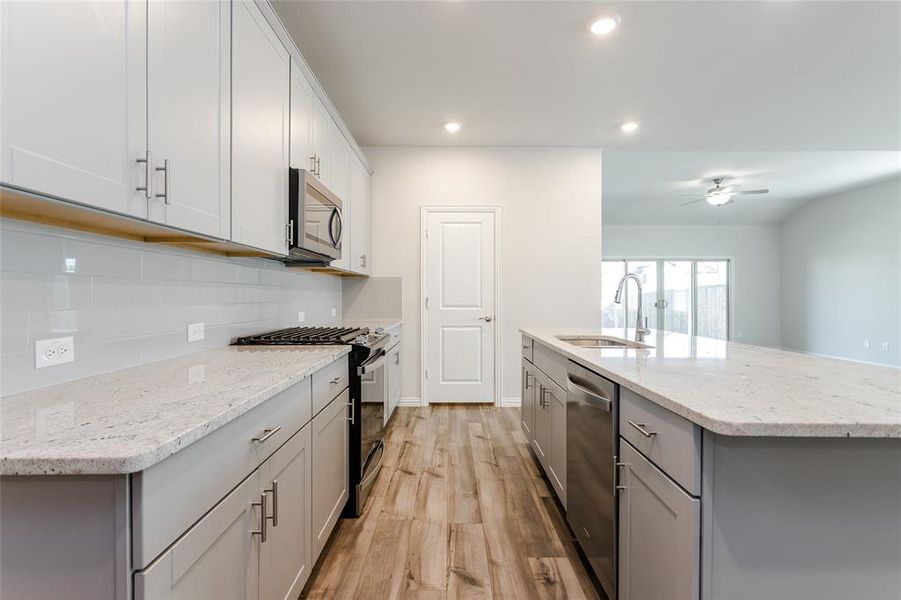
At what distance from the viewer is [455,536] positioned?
1869 millimetres

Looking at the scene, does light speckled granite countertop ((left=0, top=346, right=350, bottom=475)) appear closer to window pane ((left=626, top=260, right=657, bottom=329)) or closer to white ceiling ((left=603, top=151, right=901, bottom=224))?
white ceiling ((left=603, top=151, right=901, bottom=224))

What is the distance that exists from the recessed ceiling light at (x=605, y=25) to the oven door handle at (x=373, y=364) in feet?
7.45

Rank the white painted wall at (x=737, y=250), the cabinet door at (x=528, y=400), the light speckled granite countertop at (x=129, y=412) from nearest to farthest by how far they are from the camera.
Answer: the light speckled granite countertop at (x=129, y=412), the cabinet door at (x=528, y=400), the white painted wall at (x=737, y=250)

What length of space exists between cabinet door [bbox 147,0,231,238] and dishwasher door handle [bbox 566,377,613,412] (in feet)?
4.83

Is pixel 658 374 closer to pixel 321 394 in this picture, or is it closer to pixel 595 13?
pixel 321 394

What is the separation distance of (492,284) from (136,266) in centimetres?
314

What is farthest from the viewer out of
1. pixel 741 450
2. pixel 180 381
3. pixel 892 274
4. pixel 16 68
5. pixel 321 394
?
pixel 892 274

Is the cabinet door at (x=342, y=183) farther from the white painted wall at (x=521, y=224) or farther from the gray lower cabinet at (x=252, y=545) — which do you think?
the gray lower cabinet at (x=252, y=545)

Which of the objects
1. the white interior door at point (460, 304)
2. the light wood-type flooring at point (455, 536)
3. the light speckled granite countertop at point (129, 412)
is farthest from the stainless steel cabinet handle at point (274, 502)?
the white interior door at point (460, 304)

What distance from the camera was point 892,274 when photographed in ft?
19.9

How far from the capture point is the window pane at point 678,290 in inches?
332

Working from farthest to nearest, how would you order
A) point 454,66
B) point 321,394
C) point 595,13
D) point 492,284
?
point 492,284 → point 454,66 → point 595,13 → point 321,394

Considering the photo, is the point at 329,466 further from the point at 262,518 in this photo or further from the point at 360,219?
the point at 360,219

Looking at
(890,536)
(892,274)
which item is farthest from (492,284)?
(892,274)
